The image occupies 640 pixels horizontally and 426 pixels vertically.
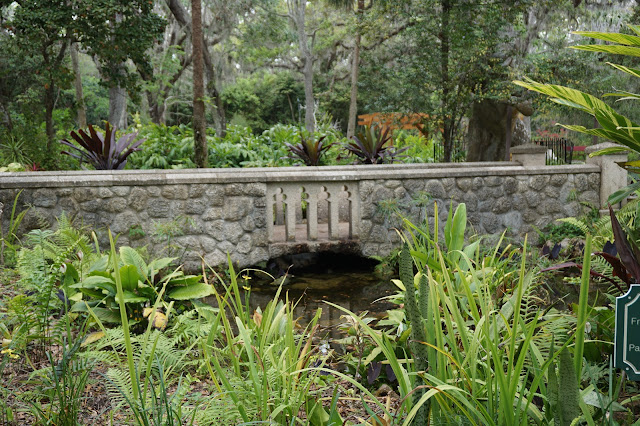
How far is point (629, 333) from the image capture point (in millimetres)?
1815

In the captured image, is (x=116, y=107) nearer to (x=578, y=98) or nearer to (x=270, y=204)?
(x=270, y=204)

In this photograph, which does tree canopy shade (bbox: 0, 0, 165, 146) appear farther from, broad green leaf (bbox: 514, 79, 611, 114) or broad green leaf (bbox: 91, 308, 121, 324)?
broad green leaf (bbox: 514, 79, 611, 114)

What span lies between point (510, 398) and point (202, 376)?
175 cm

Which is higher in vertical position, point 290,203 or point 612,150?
point 612,150

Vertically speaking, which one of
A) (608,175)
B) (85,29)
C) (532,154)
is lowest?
(608,175)

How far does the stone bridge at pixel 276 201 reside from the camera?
6.25 m

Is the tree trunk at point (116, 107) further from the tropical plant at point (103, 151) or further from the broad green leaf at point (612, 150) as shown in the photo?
the broad green leaf at point (612, 150)

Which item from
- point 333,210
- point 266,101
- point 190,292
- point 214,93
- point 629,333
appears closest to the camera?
point 629,333

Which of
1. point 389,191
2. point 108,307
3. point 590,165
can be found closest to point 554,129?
point 590,165

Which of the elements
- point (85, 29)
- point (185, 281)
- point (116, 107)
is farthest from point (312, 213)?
point (116, 107)

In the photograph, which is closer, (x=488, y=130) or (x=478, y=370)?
(x=478, y=370)

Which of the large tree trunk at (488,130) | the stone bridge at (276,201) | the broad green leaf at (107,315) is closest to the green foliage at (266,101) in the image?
the large tree trunk at (488,130)

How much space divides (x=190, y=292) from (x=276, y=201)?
3.00 m

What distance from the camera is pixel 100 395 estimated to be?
8.71 ft
